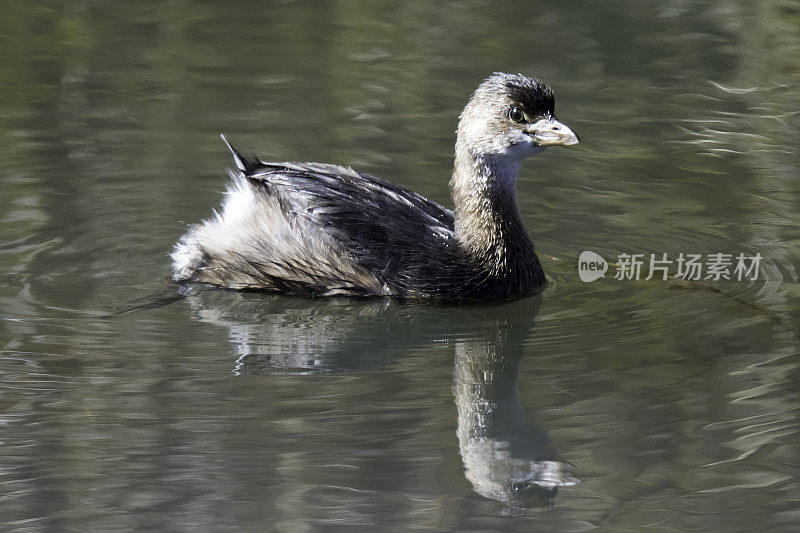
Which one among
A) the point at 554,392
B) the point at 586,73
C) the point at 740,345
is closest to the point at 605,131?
the point at 586,73

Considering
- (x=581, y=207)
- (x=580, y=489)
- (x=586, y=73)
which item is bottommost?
(x=580, y=489)

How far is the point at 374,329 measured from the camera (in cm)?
557

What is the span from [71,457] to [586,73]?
579 centimetres

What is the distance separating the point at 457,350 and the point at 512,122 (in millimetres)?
1202

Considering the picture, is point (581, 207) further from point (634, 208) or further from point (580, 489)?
point (580, 489)

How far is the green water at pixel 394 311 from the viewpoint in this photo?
4207 mm

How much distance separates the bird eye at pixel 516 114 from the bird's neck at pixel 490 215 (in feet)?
0.70

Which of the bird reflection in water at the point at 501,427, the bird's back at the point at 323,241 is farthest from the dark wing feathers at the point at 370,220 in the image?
the bird reflection in water at the point at 501,427

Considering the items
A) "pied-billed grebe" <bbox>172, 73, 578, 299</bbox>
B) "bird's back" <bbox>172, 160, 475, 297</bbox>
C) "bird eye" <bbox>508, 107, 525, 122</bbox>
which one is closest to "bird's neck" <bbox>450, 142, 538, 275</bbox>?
"pied-billed grebe" <bbox>172, 73, 578, 299</bbox>

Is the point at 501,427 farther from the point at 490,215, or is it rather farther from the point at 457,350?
the point at 490,215

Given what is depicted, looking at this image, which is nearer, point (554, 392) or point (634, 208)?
point (554, 392)

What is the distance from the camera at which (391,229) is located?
5887 millimetres

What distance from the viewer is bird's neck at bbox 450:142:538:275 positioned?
601 centimetres

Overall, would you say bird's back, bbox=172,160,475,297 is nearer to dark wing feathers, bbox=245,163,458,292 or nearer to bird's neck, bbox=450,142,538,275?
dark wing feathers, bbox=245,163,458,292
